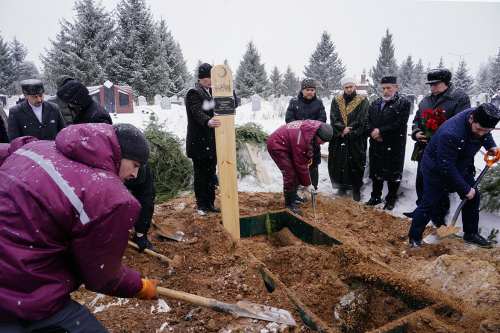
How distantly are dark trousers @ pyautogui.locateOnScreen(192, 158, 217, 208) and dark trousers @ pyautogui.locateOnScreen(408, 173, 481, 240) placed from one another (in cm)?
273

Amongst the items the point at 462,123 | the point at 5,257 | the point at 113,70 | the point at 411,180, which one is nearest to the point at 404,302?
the point at 462,123

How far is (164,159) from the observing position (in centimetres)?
589

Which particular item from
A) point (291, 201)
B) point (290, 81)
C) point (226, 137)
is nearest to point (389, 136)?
point (291, 201)

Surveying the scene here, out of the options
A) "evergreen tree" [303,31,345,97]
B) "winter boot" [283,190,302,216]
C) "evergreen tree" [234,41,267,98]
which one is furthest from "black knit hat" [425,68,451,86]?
"evergreen tree" [303,31,345,97]

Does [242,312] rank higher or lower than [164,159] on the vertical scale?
lower

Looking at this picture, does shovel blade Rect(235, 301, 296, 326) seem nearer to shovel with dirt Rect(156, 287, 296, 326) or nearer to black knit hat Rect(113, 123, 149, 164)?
shovel with dirt Rect(156, 287, 296, 326)

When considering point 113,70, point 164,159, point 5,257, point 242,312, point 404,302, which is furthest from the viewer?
point 113,70

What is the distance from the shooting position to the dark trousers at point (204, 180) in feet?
13.9

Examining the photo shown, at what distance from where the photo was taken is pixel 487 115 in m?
2.82

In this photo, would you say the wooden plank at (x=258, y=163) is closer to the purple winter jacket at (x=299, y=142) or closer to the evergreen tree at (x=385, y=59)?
the purple winter jacket at (x=299, y=142)

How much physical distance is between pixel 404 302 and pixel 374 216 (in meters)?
2.24

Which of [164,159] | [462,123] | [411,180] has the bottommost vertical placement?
[411,180]

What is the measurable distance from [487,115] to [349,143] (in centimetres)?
231

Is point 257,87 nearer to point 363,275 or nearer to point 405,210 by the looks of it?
point 405,210
